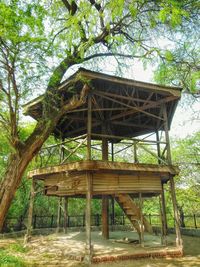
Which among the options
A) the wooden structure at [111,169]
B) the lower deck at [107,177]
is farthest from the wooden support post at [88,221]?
the lower deck at [107,177]

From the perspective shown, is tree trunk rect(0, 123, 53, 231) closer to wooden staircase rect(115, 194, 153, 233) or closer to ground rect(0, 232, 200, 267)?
ground rect(0, 232, 200, 267)

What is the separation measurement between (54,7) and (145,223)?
34.2 feet

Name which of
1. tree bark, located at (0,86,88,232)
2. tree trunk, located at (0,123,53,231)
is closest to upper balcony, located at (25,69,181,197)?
tree bark, located at (0,86,88,232)

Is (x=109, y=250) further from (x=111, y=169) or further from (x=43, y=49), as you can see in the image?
(x=43, y=49)

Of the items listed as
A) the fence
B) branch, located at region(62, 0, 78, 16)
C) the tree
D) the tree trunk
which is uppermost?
branch, located at region(62, 0, 78, 16)

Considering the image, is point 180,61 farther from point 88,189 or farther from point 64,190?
point 64,190

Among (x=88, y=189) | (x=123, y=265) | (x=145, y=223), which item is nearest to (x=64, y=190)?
(x=88, y=189)

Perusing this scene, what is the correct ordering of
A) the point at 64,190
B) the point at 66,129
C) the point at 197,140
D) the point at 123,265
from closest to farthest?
the point at 123,265 → the point at 64,190 → the point at 66,129 → the point at 197,140

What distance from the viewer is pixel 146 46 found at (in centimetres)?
976

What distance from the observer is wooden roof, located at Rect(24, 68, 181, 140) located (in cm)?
956

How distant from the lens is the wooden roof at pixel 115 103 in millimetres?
9562

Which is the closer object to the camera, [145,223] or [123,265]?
[123,265]

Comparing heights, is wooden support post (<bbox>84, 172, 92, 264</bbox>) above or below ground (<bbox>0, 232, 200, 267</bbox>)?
above

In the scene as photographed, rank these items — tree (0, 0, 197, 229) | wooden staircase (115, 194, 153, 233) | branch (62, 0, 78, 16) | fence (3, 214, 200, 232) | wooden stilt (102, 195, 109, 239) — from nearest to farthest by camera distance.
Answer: tree (0, 0, 197, 229)
branch (62, 0, 78, 16)
wooden staircase (115, 194, 153, 233)
wooden stilt (102, 195, 109, 239)
fence (3, 214, 200, 232)
